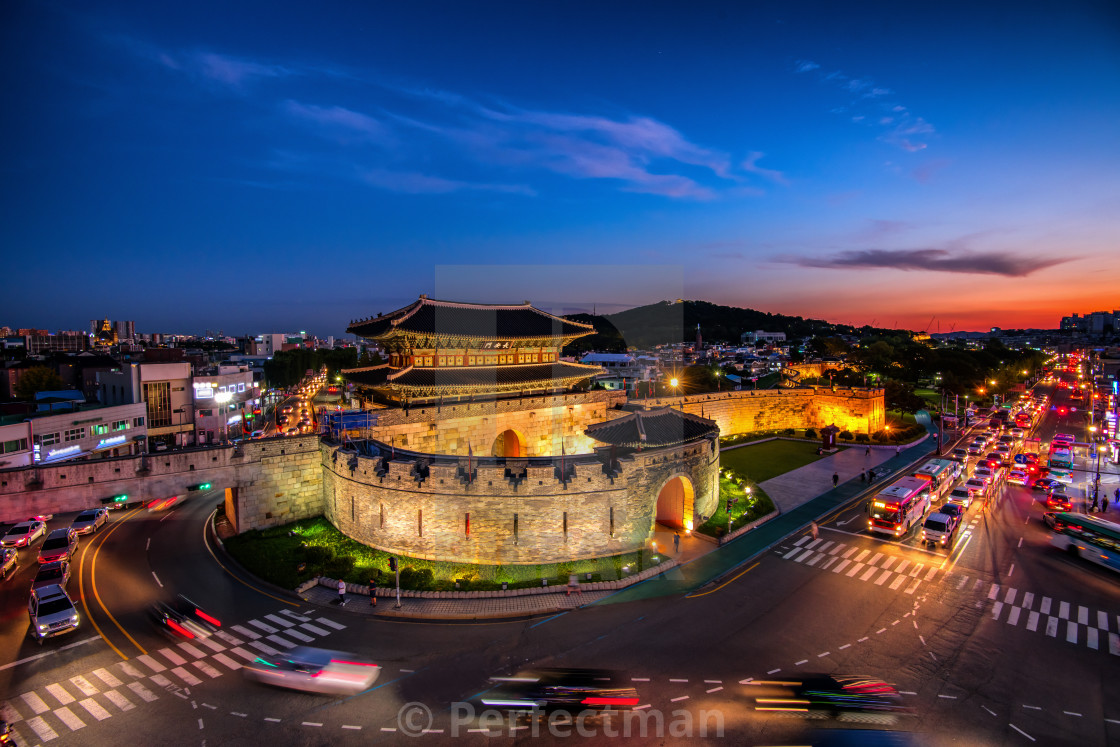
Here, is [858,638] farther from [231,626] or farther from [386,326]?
[386,326]

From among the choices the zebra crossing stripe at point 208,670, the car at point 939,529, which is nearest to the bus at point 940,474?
the car at point 939,529

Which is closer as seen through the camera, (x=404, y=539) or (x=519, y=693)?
(x=519, y=693)

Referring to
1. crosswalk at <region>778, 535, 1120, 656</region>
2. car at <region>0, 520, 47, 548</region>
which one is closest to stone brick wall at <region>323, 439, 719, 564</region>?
crosswalk at <region>778, 535, 1120, 656</region>

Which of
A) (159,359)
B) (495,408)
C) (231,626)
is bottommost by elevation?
(231,626)

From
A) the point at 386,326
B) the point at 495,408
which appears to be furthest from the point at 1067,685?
the point at 386,326

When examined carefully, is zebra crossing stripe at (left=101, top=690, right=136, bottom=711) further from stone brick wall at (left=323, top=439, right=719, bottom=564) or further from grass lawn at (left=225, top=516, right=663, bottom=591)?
stone brick wall at (left=323, top=439, right=719, bottom=564)
